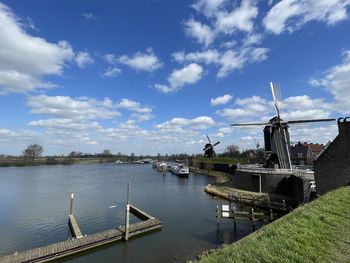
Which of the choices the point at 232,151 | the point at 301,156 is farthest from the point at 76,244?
the point at 232,151

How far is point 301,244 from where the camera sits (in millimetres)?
7293

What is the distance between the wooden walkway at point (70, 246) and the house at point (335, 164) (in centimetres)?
1481

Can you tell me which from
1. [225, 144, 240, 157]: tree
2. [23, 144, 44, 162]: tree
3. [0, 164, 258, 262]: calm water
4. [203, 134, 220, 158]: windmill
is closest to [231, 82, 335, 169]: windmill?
[0, 164, 258, 262]: calm water

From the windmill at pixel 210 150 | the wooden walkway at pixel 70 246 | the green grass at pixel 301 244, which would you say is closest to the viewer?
the green grass at pixel 301 244

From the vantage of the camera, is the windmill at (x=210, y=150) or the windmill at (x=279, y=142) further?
the windmill at (x=210, y=150)

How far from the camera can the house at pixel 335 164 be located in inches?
837

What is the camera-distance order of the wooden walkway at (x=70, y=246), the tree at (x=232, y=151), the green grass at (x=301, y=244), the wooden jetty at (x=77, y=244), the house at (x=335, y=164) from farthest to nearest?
the tree at (x=232, y=151) < the house at (x=335, y=164) < the wooden jetty at (x=77, y=244) < the wooden walkway at (x=70, y=246) < the green grass at (x=301, y=244)

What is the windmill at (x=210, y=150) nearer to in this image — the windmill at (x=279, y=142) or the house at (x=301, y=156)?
the house at (x=301, y=156)

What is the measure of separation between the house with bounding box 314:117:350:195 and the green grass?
43.5 feet

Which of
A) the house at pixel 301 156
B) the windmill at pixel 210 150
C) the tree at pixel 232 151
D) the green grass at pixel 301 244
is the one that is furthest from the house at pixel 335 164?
the tree at pixel 232 151

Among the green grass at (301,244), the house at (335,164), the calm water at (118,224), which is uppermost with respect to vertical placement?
the house at (335,164)

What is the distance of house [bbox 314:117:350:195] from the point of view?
21250mm

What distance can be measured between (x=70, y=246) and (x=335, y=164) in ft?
68.4

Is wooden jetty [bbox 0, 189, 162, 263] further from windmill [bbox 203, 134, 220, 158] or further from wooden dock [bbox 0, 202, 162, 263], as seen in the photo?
windmill [bbox 203, 134, 220, 158]
